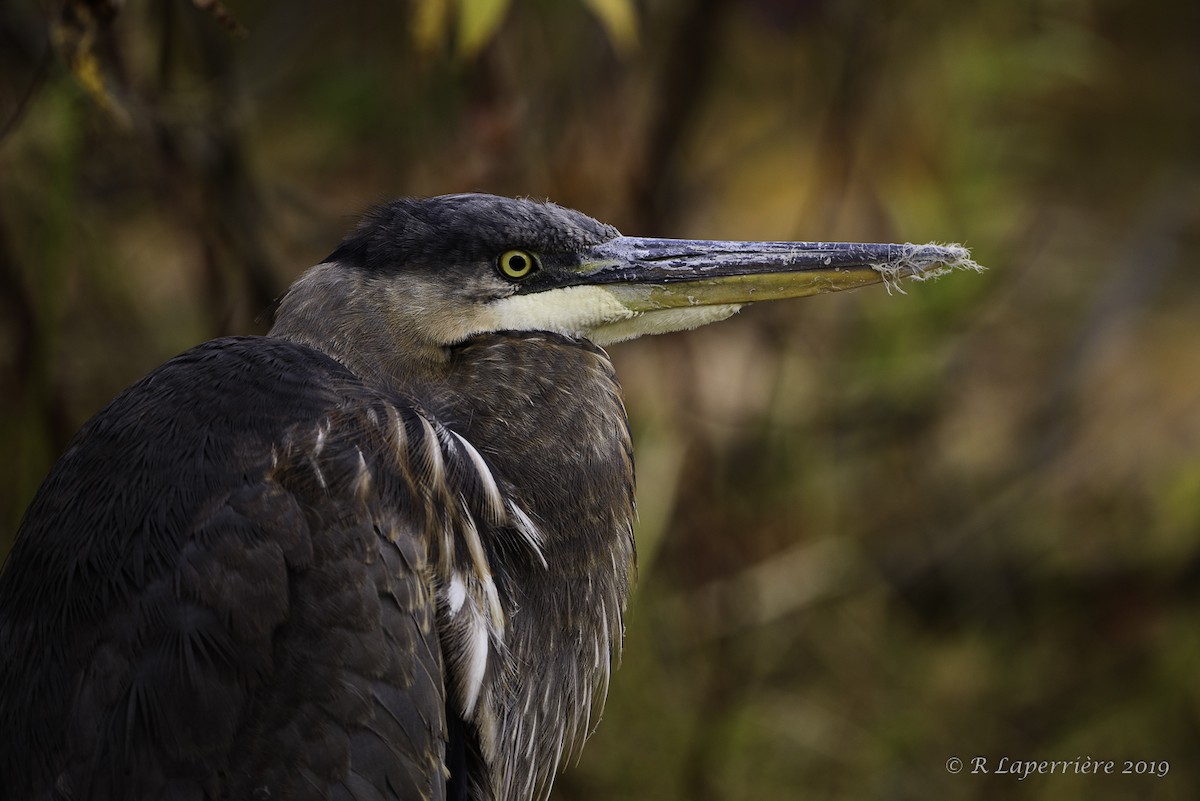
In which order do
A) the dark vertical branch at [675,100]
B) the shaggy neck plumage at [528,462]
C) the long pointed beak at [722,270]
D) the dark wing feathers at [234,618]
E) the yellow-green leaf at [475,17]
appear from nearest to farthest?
the dark wing feathers at [234,618] < the shaggy neck plumage at [528,462] < the long pointed beak at [722,270] < the yellow-green leaf at [475,17] < the dark vertical branch at [675,100]

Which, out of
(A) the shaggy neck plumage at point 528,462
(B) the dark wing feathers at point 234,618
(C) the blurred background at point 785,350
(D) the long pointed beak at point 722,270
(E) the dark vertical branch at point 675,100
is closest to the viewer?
(B) the dark wing feathers at point 234,618

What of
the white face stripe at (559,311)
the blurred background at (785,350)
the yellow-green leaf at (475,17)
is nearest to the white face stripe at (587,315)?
the white face stripe at (559,311)

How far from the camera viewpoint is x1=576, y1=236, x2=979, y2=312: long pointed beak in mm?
2127

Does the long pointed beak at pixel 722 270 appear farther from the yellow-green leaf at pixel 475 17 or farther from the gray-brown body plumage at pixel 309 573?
the yellow-green leaf at pixel 475 17

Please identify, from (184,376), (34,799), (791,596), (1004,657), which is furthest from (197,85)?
(1004,657)

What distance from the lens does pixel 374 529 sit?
179cm

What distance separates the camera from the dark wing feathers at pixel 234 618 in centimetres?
169

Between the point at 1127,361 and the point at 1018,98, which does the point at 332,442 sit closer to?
the point at 1018,98

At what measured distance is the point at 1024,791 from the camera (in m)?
4.31

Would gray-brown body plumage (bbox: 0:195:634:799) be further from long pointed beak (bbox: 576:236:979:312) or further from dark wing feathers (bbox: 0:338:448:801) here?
long pointed beak (bbox: 576:236:979:312)

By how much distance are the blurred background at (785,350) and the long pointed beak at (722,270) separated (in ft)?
4.38

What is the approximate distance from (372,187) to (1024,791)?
3069mm

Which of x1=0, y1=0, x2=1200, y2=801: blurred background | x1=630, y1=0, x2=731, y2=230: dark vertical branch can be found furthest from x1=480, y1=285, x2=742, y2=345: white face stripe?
x1=630, y1=0, x2=731, y2=230: dark vertical branch

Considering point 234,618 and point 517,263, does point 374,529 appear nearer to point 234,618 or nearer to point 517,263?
point 234,618
